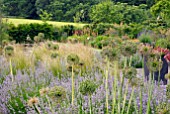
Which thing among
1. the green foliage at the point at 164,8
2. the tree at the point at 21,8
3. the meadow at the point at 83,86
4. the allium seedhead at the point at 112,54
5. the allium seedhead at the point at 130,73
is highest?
the allium seedhead at the point at 112,54

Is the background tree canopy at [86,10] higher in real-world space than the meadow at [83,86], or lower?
lower

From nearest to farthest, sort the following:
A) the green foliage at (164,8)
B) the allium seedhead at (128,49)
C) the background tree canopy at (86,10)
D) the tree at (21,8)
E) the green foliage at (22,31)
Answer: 1. the allium seedhead at (128,49)
2. the green foliage at (164,8)
3. the green foliage at (22,31)
4. the background tree canopy at (86,10)
5. the tree at (21,8)

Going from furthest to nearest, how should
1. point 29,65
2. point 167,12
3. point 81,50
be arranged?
point 167,12 → point 81,50 → point 29,65

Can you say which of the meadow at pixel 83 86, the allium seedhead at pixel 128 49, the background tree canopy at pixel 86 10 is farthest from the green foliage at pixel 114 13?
the allium seedhead at pixel 128 49

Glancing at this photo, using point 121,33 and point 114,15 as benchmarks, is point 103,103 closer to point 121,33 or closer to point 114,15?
point 121,33

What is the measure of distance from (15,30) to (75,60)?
1743cm

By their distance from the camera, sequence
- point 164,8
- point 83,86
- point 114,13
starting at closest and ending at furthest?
point 83,86, point 164,8, point 114,13

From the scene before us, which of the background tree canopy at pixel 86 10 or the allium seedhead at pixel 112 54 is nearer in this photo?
the allium seedhead at pixel 112 54

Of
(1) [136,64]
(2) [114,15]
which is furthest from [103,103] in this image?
(2) [114,15]

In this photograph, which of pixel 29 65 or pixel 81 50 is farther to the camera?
pixel 81 50

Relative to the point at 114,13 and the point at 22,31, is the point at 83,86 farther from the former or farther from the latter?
the point at 114,13

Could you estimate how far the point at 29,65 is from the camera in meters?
6.82

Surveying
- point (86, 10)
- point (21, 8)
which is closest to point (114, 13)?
point (86, 10)

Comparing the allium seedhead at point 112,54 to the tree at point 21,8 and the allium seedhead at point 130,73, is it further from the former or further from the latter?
the tree at point 21,8
